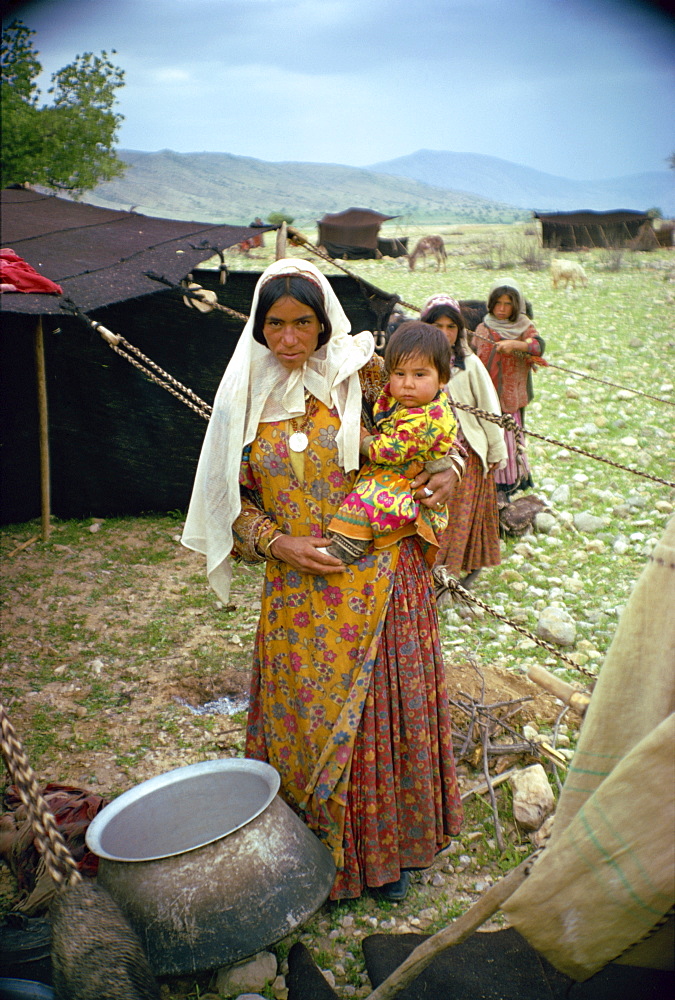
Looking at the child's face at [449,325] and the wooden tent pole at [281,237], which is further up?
the wooden tent pole at [281,237]

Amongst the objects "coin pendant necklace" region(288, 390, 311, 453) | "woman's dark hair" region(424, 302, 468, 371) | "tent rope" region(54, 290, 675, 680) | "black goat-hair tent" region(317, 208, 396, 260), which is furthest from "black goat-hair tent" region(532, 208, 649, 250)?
"coin pendant necklace" region(288, 390, 311, 453)

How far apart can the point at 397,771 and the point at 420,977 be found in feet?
1.74

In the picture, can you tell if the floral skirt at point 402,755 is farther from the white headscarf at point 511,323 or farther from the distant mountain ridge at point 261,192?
the distant mountain ridge at point 261,192

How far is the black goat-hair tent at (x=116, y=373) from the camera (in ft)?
17.4

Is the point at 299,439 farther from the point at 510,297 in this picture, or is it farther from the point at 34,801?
the point at 510,297

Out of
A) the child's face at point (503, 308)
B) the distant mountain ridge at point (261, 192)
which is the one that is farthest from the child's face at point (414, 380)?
the distant mountain ridge at point (261, 192)

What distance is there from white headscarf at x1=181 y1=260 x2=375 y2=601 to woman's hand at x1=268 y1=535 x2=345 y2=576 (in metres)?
0.16

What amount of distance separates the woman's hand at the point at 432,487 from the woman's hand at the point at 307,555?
0.98 feet

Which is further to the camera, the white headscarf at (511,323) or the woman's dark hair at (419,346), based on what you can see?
the white headscarf at (511,323)

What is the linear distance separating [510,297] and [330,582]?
390 centimetres

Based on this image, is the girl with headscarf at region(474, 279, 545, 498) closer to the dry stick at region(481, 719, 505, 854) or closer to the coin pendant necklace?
the dry stick at region(481, 719, 505, 854)

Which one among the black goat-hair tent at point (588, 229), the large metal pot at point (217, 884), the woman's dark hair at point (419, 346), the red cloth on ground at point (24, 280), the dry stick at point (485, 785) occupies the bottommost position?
the dry stick at point (485, 785)

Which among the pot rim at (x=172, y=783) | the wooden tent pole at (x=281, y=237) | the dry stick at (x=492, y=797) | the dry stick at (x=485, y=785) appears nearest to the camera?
the pot rim at (x=172, y=783)

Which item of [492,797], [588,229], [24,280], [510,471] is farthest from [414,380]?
[588,229]
